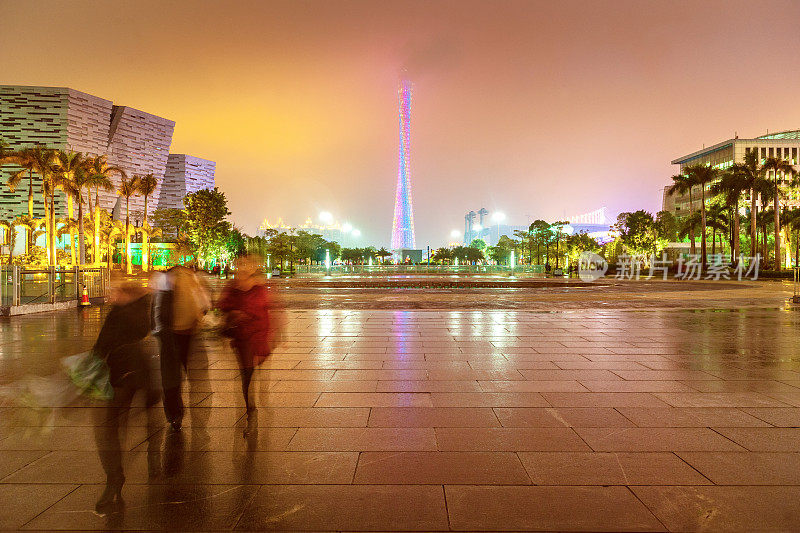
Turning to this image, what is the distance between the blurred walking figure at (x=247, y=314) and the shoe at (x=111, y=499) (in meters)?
1.75

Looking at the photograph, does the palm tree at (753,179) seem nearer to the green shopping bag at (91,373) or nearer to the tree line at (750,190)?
the tree line at (750,190)

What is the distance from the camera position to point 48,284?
60.4 feet

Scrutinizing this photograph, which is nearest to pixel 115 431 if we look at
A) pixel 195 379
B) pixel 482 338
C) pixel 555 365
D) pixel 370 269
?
pixel 195 379

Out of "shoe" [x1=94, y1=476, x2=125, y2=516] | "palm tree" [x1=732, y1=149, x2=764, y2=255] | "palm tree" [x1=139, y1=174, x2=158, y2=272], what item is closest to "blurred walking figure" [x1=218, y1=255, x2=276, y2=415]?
"shoe" [x1=94, y1=476, x2=125, y2=516]

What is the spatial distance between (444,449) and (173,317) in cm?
277

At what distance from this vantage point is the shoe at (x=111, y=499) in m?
3.68

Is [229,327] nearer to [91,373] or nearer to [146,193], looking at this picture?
[91,373]

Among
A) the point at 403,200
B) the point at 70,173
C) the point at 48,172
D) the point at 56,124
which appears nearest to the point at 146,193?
the point at 70,173

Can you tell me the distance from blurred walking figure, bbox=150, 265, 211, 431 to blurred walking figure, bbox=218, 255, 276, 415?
432 millimetres

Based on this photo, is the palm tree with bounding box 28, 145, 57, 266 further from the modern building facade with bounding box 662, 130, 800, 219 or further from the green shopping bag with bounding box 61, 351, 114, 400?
the modern building facade with bounding box 662, 130, 800, 219

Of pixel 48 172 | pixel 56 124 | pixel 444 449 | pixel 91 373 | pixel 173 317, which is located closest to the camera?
pixel 91 373

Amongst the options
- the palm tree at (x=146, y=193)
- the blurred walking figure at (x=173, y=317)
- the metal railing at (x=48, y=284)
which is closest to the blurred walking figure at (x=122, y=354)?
the blurred walking figure at (x=173, y=317)

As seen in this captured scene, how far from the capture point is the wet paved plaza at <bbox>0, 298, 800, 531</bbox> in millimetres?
3609

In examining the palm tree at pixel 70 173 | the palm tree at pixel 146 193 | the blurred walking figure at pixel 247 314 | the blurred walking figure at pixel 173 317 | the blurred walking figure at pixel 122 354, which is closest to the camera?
the blurred walking figure at pixel 122 354
